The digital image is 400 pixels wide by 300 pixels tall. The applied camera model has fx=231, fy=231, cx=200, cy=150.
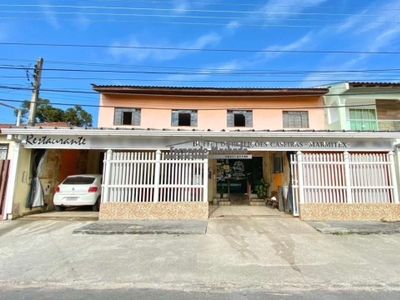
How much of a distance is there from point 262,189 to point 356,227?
5.09 m

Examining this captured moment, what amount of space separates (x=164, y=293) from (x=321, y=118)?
1250 centimetres

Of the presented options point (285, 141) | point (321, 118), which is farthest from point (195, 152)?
point (321, 118)

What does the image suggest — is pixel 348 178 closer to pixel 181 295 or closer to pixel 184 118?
pixel 181 295

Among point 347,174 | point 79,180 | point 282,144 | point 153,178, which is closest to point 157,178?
point 153,178

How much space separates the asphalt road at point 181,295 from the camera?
10.4ft

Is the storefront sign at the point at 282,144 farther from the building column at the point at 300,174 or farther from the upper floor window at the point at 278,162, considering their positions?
the upper floor window at the point at 278,162

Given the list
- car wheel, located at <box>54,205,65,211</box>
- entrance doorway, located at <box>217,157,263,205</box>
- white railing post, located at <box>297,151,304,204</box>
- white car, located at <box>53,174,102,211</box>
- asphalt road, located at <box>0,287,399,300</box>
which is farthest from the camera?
entrance doorway, located at <box>217,157,263,205</box>

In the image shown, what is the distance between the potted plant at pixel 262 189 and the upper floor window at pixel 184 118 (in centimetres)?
467

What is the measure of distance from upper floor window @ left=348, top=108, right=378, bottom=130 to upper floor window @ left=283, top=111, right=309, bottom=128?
2.25 m

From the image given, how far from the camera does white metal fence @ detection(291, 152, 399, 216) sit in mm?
7727

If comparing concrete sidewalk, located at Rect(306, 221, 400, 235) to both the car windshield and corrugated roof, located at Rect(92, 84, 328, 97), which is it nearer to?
corrugated roof, located at Rect(92, 84, 328, 97)

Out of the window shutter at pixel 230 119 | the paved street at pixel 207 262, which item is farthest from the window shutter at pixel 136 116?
the paved street at pixel 207 262

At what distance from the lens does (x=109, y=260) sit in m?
4.54

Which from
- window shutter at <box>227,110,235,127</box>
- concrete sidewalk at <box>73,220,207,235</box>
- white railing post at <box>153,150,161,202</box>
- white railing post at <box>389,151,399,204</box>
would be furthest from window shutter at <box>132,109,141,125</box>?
white railing post at <box>389,151,399,204</box>
